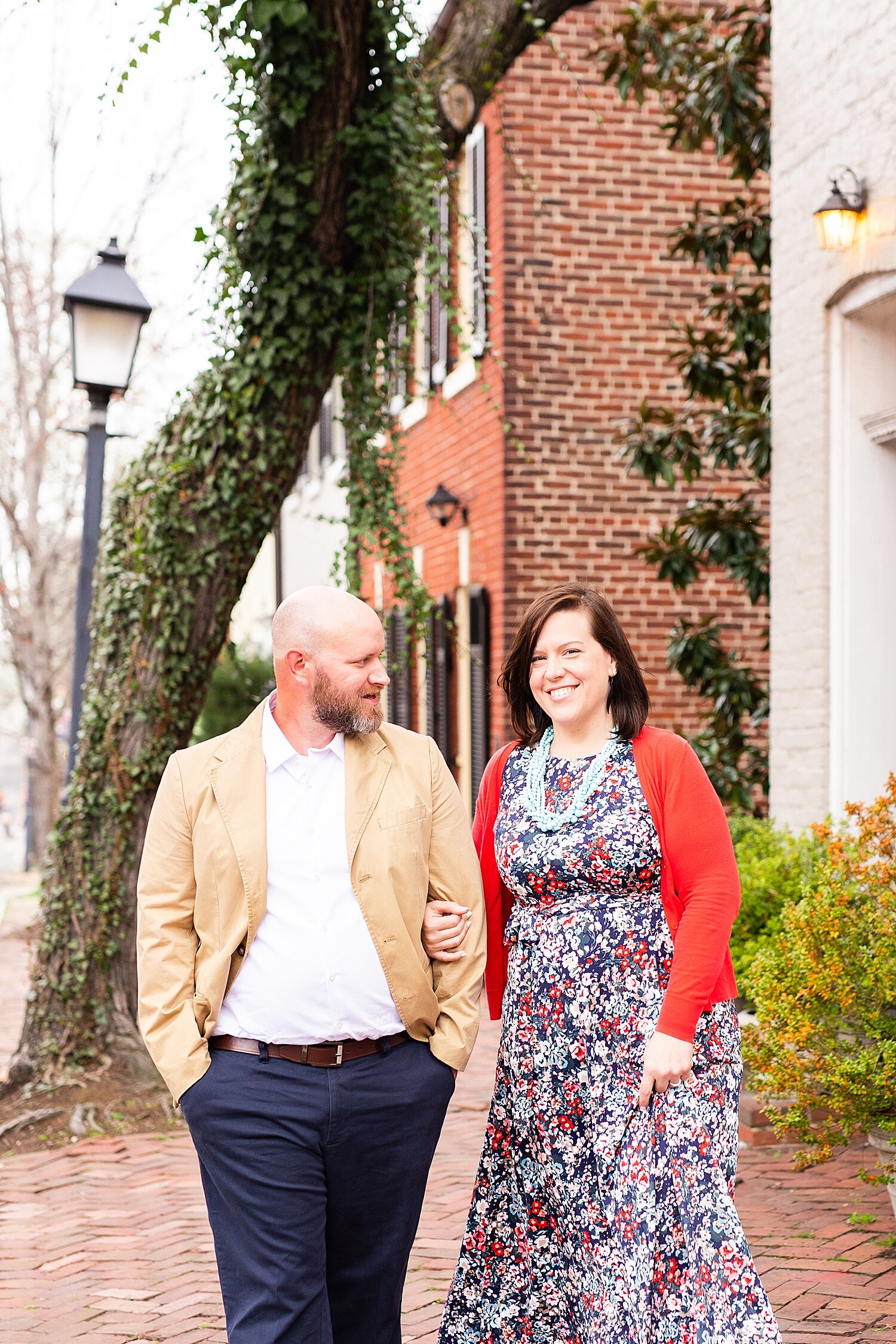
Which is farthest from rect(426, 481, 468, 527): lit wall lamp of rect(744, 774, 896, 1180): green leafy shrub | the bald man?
the bald man

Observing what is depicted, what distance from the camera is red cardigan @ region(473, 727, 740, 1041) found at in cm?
323

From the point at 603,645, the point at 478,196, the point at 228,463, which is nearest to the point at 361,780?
the point at 603,645

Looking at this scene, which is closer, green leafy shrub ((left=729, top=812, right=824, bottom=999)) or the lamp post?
green leafy shrub ((left=729, top=812, right=824, bottom=999))

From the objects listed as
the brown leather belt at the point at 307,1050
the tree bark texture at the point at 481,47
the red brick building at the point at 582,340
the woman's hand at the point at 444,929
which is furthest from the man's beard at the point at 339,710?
the red brick building at the point at 582,340

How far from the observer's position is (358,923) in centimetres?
306

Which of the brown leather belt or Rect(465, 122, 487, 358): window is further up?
Rect(465, 122, 487, 358): window

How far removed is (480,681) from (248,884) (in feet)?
29.5

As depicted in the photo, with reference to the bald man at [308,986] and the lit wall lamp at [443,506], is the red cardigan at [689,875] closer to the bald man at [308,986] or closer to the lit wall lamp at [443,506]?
the bald man at [308,986]

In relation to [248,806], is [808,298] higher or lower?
higher

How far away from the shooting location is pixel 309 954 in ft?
9.98

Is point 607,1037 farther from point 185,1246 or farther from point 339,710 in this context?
point 185,1246

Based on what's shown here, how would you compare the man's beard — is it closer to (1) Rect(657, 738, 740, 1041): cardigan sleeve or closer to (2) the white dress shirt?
(2) the white dress shirt

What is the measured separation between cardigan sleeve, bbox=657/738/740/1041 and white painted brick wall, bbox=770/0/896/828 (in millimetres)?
3745

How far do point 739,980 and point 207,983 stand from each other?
3.60 meters
